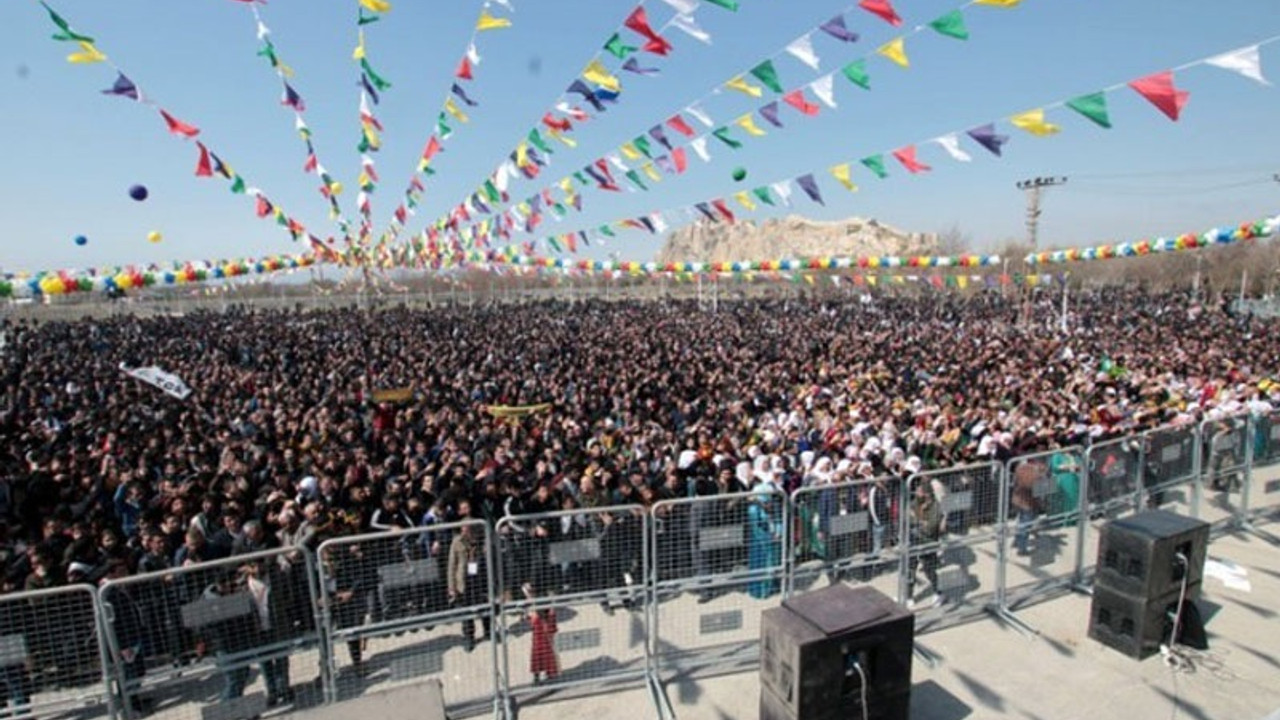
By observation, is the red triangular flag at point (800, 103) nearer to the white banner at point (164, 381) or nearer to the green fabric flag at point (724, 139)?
the green fabric flag at point (724, 139)

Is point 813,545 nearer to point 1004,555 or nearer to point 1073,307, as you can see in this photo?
point 1004,555

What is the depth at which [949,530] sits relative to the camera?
6660mm

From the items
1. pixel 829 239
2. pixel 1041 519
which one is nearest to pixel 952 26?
pixel 1041 519

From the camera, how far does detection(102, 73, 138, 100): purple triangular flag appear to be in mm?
12148

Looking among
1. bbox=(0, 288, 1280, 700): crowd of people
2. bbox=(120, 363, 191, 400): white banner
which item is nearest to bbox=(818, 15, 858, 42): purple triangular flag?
bbox=(0, 288, 1280, 700): crowd of people

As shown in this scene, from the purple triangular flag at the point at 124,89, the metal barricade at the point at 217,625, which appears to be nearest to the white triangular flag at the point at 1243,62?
the metal barricade at the point at 217,625

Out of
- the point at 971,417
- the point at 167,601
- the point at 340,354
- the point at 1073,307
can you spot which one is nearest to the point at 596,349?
the point at 340,354

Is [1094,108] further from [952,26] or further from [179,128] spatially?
[179,128]

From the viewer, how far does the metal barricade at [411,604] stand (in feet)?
16.8

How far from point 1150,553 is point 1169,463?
333 cm

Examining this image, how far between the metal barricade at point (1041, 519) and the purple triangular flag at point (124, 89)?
15.3 metres

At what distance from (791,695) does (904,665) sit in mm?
895

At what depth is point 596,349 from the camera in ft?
69.8

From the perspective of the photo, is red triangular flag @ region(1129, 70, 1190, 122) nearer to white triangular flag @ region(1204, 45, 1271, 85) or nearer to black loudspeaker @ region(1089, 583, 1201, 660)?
white triangular flag @ region(1204, 45, 1271, 85)
